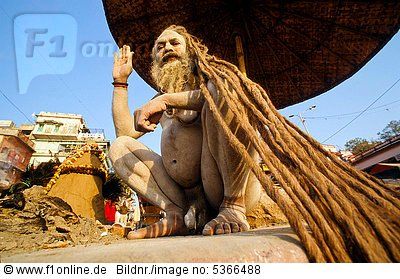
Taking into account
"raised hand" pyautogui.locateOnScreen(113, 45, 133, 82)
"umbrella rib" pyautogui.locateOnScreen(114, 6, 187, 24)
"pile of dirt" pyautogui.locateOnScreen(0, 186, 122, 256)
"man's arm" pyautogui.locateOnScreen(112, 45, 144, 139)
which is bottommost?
"pile of dirt" pyautogui.locateOnScreen(0, 186, 122, 256)

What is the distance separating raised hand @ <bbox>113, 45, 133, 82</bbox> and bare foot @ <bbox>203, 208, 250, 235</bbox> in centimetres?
114

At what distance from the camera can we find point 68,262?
0.47 meters

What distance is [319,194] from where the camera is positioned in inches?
22.4

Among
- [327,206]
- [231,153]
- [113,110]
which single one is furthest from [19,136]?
[327,206]

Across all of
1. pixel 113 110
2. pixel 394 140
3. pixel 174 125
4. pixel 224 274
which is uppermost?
pixel 394 140

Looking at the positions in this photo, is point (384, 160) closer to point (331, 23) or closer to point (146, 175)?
point (331, 23)

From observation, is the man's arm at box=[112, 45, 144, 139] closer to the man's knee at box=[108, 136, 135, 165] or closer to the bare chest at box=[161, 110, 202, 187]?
the man's knee at box=[108, 136, 135, 165]

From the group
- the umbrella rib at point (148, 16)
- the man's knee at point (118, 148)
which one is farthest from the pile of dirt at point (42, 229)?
the umbrella rib at point (148, 16)

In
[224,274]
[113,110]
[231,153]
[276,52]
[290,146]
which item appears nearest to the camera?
[224,274]

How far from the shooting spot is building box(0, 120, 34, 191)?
22.0ft

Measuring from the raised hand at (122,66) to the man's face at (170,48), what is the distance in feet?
0.69

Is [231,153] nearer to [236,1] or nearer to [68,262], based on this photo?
[68,262]

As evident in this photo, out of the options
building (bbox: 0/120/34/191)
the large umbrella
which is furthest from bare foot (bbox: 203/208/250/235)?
building (bbox: 0/120/34/191)

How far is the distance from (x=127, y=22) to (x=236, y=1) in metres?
1.42
